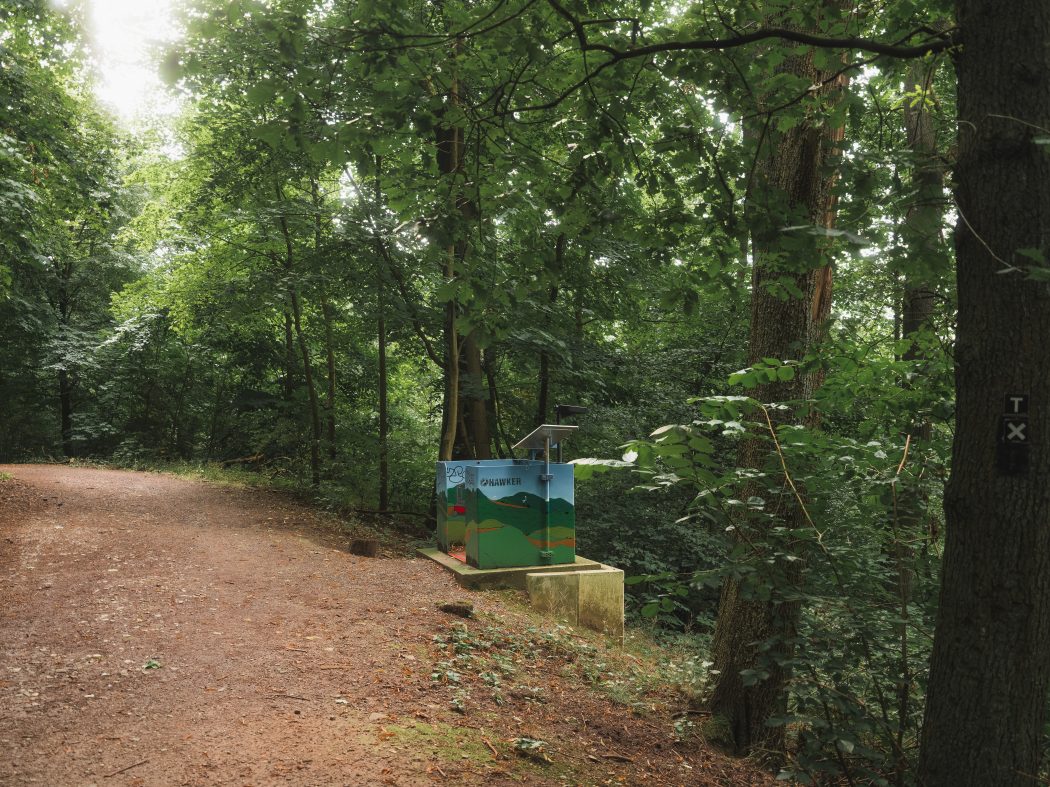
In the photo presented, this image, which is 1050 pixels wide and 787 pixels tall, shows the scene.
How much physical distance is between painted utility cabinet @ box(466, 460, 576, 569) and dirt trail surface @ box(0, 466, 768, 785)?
2.10 feet

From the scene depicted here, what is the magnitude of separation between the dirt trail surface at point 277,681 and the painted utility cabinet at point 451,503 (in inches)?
45.4

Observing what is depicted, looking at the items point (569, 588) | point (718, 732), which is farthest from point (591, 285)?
point (718, 732)

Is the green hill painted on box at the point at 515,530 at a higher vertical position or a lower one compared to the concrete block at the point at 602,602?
higher

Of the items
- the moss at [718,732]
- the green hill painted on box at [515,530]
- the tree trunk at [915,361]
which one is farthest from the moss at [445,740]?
the green hill painted on box at [515,530]

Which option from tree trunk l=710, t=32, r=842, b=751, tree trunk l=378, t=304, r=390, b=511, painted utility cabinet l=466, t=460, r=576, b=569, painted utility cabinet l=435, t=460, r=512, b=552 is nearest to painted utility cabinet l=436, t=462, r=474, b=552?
painted utility cabinet l=435, t=460, r=512, b=552

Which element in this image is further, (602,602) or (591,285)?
(591,285)

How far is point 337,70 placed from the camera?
362 centimetres

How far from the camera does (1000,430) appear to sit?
95.7 inches

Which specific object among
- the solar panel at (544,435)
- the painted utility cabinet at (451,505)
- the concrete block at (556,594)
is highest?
the solar panel at (544,435)

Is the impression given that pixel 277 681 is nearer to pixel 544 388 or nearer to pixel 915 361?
pixel 915 361

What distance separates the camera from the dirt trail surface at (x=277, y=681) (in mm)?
3641

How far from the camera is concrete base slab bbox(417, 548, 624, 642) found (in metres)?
8.30

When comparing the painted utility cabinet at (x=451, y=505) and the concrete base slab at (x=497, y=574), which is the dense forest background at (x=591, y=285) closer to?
the concrete base slab at (x=497, y=574)

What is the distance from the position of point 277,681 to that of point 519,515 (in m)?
4.27
